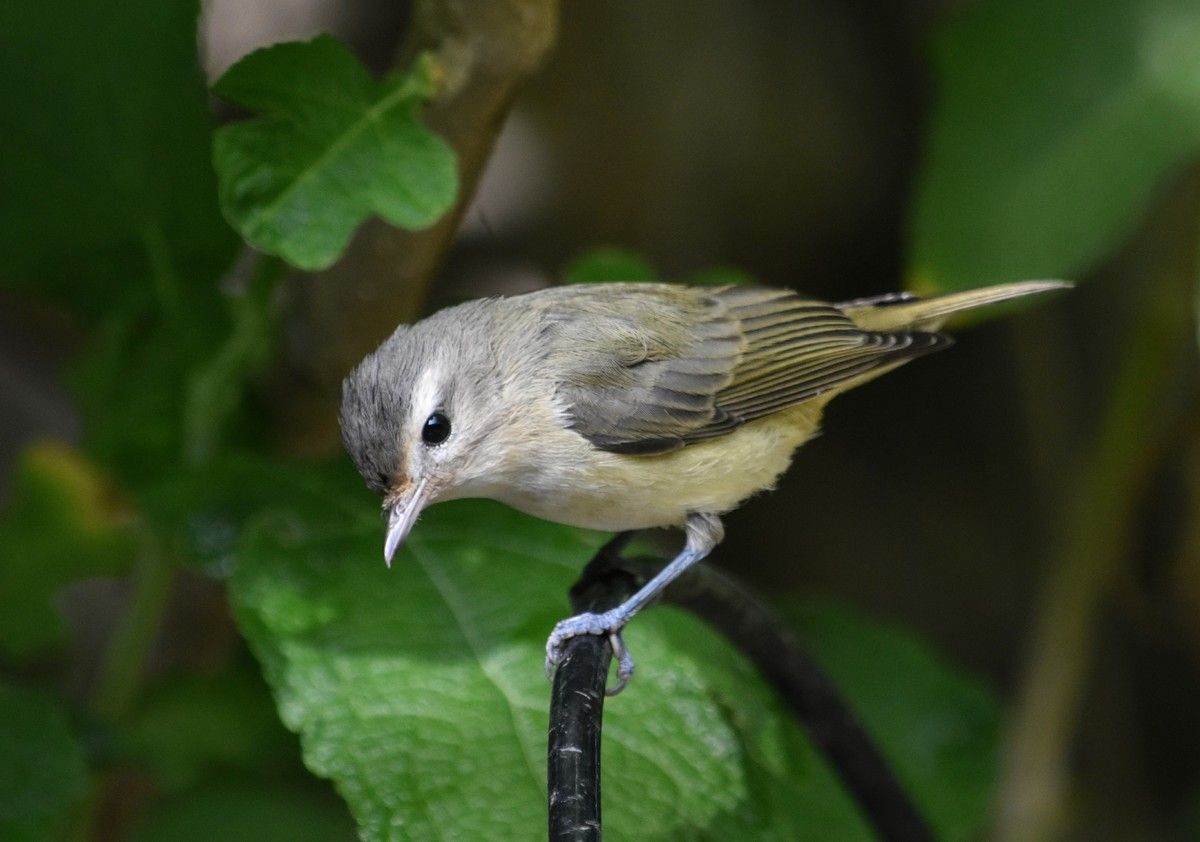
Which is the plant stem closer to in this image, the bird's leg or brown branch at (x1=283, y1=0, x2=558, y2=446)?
brown branch at (x1=283, y1=0, x2=558, y2=446)

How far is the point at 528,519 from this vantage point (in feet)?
7.13

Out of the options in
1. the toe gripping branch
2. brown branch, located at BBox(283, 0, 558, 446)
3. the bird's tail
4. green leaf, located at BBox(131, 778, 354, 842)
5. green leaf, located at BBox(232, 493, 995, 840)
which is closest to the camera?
the toe gripping branch

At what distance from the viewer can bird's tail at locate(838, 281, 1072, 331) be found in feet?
7.22

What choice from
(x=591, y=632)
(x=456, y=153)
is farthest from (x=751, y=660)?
(x=456, y=153)

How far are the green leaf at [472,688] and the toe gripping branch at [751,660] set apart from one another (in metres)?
0.09

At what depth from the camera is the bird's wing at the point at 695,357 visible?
196 centimetres

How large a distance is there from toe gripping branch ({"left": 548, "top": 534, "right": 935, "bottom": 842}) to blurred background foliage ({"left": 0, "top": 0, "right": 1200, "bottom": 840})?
0.33 ft

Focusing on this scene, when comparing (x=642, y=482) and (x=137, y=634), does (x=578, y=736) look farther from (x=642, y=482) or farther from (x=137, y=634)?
(x=137, y=634)

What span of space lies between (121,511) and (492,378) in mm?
1057

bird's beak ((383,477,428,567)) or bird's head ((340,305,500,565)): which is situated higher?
bird's head ((340,305,500,565))

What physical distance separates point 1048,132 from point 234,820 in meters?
2.17

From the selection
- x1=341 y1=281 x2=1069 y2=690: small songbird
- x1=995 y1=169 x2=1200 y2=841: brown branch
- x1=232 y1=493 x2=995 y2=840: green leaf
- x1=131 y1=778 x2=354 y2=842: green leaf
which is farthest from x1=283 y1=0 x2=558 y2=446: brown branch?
x1=995 y1=169 x2=1200 y2=841: brown branch

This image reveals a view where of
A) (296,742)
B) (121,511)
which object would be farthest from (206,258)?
(296,742)

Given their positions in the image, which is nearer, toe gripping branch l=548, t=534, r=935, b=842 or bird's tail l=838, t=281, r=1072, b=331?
toe gripping branch l=548, t=534, r=935, b=842
